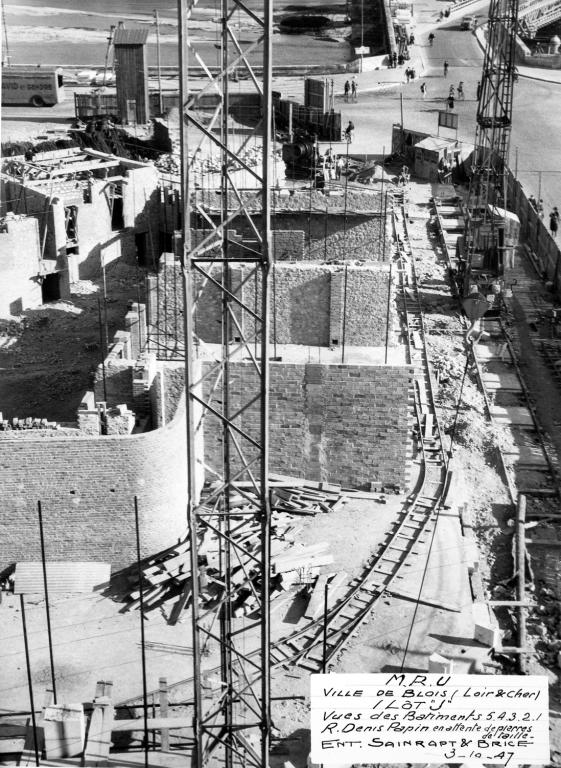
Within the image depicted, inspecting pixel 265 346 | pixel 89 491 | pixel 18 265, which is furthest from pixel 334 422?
pixel 18 265

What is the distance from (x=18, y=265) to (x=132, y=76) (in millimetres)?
19050

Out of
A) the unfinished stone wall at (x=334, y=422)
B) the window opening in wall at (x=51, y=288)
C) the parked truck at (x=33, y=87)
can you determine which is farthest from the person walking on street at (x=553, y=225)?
the parked truck at (x=33, y=87)

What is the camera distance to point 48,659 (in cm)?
1577

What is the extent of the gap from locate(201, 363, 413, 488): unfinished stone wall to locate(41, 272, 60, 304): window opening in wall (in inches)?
414

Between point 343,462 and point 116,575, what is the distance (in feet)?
15.3

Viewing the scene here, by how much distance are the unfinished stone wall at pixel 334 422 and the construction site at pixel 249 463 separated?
4cm

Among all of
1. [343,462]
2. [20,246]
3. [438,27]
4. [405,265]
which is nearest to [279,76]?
[438,27]

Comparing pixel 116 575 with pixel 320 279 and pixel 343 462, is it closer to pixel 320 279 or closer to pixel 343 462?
pixel 343 462

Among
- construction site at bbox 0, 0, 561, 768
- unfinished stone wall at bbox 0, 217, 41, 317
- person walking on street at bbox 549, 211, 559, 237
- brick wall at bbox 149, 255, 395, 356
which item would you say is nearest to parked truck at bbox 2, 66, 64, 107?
construction site at bbox 0, 0, 561, 768

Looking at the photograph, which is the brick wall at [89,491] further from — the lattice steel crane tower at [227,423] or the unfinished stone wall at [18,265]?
the unfinished stone wall at [18,265]

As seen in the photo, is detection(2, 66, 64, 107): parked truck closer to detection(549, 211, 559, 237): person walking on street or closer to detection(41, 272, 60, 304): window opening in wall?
detection(41, 272, 60, 304): window opening in wall

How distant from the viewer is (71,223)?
1184 inches

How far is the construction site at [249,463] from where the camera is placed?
13.7 m
